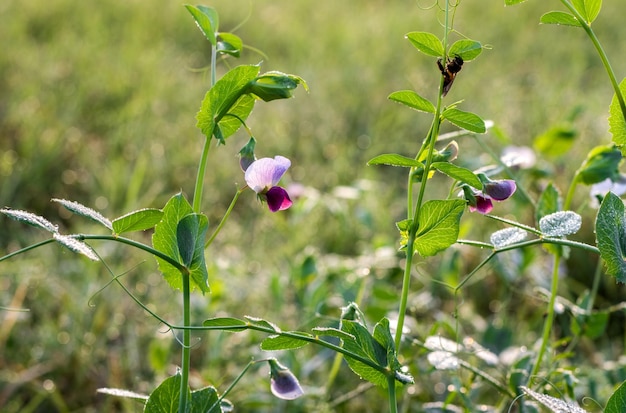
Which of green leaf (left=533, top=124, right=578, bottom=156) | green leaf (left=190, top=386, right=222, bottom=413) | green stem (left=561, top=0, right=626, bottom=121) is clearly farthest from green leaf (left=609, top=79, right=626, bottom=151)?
green leaf (left=533, top=124, right=578, bottom=156)

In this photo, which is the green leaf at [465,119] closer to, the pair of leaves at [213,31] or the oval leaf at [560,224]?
the oval leaf at [560,224]

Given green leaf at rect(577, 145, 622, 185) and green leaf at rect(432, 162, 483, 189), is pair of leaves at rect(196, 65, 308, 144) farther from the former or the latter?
green leaf at rect(577, 145, 622, 185)

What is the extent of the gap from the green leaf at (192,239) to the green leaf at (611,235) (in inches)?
13.9

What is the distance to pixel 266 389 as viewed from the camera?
1.35m

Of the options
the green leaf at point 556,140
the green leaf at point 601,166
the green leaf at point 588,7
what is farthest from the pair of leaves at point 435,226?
the green leaf at point 556,140

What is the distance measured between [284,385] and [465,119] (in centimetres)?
32

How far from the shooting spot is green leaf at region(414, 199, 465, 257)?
2.41ft

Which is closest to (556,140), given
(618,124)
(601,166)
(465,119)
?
(601,166)

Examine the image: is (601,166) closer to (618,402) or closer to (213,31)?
(618,402)

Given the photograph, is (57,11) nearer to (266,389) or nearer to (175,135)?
(175,135)

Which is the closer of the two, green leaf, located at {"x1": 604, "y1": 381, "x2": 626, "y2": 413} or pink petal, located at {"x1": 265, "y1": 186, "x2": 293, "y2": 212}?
green leaf, located at {"x1": 604, "y1": 381, "x2": 626, "y2": 413}

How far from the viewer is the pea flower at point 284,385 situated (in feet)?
2.56

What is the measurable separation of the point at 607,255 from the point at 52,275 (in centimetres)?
138

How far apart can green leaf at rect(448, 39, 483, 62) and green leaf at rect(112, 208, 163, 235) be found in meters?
0.30
